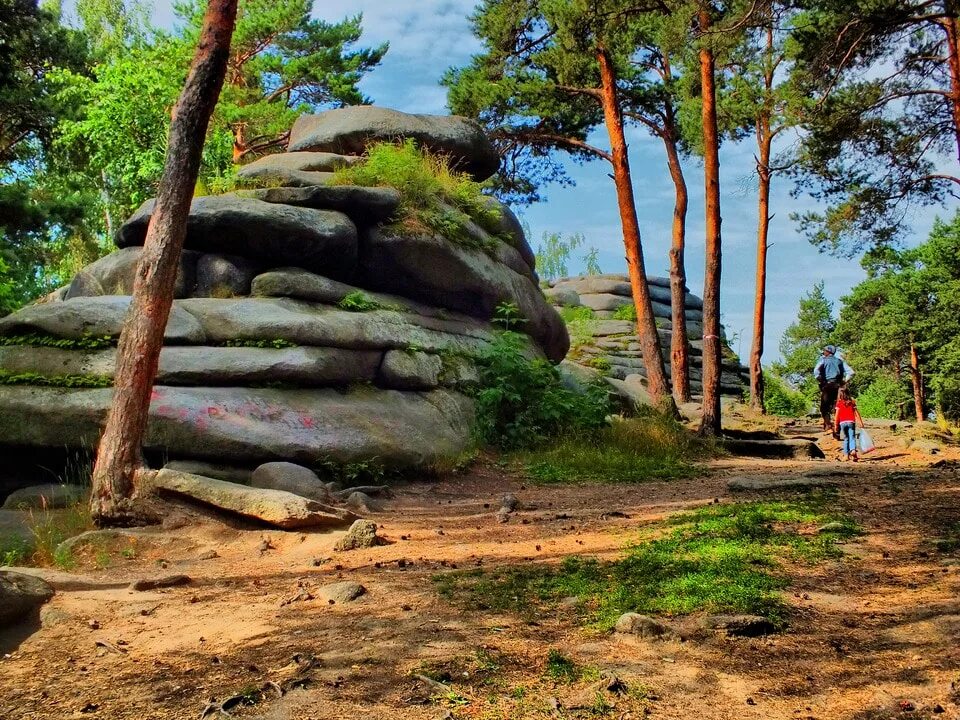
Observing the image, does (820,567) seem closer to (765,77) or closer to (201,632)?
(201,632)

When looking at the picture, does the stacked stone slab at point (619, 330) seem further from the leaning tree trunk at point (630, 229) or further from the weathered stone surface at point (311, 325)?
the weathered stone surface at point (311, 325)

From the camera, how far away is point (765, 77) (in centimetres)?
2186

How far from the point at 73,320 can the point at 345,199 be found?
4.55m

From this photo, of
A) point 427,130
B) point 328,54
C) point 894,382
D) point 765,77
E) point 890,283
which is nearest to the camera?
point 427,130

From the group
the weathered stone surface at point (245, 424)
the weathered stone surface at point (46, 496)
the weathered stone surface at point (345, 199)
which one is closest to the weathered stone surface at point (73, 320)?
the weathered stone surface at point (245, 424)

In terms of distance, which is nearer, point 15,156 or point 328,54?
point 15,156

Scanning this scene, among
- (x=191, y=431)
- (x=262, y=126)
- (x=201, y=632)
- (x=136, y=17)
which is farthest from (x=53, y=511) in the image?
(x=136, y=17)

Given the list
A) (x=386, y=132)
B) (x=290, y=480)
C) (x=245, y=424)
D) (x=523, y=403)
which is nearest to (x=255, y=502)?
(x=290, y=480)

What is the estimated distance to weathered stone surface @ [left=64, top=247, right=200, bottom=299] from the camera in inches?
436

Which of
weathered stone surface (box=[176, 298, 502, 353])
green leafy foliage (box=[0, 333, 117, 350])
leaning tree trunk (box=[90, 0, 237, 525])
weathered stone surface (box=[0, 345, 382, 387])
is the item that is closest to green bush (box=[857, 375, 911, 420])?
weathered stone surface (box=[176, 298, 502, 353])

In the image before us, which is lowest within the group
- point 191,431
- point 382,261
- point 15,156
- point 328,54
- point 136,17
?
point 191,431

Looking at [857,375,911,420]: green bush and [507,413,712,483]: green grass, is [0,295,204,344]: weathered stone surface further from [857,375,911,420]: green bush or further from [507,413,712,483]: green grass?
[857,375,911,420]: green bush

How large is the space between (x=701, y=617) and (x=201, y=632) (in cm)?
272

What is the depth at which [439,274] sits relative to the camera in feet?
42.2
